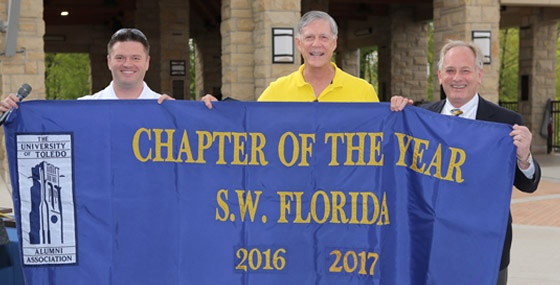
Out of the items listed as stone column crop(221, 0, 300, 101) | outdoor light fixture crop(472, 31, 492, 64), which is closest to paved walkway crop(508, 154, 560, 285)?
outdoor light fixture crop(472, 31, 492, 64)

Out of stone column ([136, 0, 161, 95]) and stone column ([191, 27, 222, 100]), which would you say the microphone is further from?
stone column ([191, 27, 222, 100])

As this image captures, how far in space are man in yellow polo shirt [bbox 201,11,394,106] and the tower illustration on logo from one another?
100 centimetres

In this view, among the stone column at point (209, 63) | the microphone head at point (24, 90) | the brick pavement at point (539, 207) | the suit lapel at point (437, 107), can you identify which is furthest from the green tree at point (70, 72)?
the suit lapel at point (437, 107)

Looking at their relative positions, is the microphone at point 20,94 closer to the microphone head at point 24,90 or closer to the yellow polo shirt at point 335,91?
the microphone head at point 24,90

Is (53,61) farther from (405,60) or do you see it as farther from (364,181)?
(364,181)

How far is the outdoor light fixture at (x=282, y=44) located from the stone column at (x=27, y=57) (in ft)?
13.7

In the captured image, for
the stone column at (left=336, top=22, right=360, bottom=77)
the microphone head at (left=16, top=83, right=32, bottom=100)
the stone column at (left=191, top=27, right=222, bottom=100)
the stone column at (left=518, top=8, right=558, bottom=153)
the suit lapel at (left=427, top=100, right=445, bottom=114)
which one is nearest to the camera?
the microphone head at (left=16, top=83, right=32, bottom=100)

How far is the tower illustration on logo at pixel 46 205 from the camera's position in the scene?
3.66 metres

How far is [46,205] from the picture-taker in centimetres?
367

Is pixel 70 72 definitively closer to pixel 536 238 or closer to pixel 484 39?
pixel 484 39

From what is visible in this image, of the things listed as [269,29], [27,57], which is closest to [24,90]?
[27,57]

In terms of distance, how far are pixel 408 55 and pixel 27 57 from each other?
14.0 m

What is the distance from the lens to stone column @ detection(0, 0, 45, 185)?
408 inches

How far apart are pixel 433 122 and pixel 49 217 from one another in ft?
7.47
